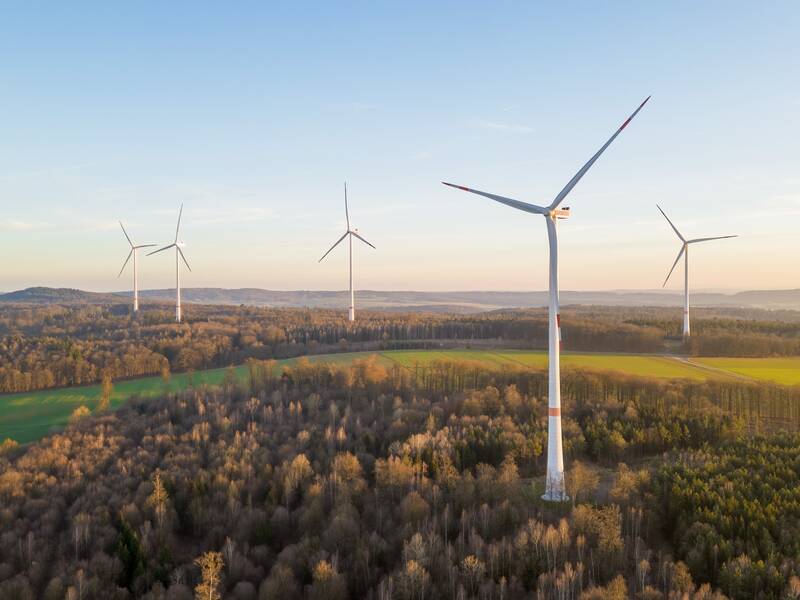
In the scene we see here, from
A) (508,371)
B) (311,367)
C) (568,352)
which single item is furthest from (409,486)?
(568,352)

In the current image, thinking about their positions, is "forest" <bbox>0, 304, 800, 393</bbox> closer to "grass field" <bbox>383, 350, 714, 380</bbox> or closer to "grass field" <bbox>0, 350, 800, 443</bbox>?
"grass field" <bbox>0, 350, 800, 443</bbox>

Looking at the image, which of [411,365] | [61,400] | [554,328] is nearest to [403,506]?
[554,328]

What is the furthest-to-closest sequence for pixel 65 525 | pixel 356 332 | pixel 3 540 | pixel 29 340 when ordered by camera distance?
pixel 356 332 < pixel 29 340 < pixel 65 525 < pixel 3 540

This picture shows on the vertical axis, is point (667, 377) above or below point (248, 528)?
above

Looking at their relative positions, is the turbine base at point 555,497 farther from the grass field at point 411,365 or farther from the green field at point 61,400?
the green field at point 61,400

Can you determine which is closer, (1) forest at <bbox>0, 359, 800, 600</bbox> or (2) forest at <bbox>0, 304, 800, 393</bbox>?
(1) forest at <bbox>0, 359, 800, 600</bbox>

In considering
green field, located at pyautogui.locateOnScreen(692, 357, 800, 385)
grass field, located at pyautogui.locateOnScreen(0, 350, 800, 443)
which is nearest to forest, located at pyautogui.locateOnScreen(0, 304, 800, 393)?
grass field, located at pyautogui.locateOnScreen(0, 350, 800, 443)

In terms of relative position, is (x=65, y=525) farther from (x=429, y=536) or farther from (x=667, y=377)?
(x=667, y=377)
